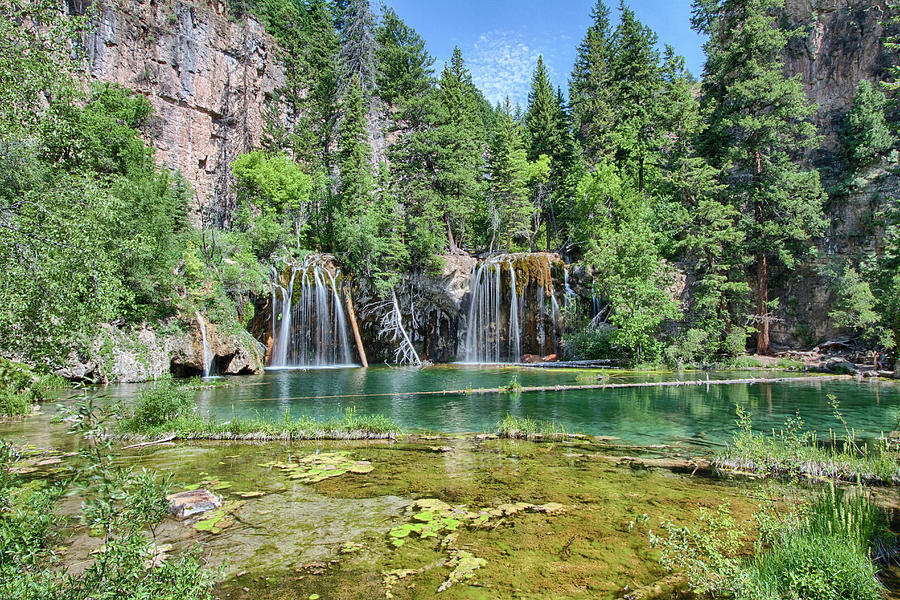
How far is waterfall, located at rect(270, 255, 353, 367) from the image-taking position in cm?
3150

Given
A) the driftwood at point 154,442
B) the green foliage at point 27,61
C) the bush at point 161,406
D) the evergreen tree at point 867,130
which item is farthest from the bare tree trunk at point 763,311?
the green foliage at point 27,61

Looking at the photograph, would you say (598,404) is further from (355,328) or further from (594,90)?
(594,90)

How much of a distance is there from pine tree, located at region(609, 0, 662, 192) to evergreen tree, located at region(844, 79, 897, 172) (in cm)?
1176

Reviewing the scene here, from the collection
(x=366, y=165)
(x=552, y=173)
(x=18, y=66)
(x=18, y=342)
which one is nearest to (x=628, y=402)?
(x=18, y=342)

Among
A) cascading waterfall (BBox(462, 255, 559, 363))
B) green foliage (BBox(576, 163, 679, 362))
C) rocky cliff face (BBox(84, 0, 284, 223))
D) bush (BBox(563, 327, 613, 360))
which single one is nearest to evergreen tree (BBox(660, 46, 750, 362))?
green foliage (BBox(576, 163, 679, 362))

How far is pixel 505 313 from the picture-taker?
33094mm

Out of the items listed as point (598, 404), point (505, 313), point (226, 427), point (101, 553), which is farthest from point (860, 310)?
point (101, 553)

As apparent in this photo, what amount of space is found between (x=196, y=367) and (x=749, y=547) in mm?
25184

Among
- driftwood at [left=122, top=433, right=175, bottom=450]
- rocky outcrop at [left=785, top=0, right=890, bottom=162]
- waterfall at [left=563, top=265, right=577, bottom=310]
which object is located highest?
rocky outcrop at [left=785, top=0, right=890, bottom=162]

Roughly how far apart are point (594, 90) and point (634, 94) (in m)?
3.37

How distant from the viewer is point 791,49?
33219 mm

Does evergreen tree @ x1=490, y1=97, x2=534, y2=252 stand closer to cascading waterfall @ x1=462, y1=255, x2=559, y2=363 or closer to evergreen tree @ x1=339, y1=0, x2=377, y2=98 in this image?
cascading waterfall @ x1=462, y1=255, x2=559, y2=363

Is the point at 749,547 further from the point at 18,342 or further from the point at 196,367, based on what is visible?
the point at 196,367

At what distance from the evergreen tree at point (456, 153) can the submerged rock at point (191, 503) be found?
97.2ft
